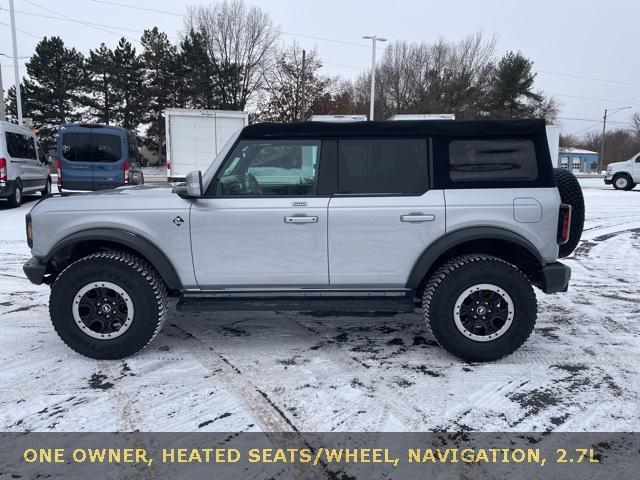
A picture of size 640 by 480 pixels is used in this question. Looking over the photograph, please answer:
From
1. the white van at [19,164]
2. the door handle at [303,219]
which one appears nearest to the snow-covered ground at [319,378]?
the door handle at [303,219]

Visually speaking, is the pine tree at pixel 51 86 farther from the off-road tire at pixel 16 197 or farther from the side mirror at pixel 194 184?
the side mirror at pixel 194 184

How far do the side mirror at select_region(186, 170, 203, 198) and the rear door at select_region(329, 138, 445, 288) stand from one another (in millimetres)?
1002

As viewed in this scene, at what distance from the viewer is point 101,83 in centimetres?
4575

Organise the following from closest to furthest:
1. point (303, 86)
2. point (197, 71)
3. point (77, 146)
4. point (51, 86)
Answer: point (77, 146), point (303, 86), point (197, 71), point (51, 86)

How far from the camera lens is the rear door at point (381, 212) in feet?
11.7

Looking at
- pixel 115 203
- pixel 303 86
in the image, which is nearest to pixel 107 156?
pixel 115 203

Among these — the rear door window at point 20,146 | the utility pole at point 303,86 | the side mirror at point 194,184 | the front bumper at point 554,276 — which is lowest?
the front bumper at point 554,276

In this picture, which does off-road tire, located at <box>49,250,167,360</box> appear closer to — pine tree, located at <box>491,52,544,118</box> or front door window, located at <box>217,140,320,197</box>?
front door window, located at <box>217,140,320,197</box>

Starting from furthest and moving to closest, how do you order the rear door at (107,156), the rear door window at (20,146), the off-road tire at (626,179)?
the off-road tire at (626,179), the rear door at (107,156), the rear door window at (20,146)

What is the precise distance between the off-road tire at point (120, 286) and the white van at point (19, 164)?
10.5 m

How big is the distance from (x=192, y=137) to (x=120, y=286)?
13.4m

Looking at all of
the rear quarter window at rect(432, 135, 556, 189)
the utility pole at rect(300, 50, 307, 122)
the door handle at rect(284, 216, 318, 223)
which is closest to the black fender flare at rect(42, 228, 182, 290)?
the door handle at rect(284, 216, 318, 223)

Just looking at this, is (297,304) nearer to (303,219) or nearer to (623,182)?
(303,219)

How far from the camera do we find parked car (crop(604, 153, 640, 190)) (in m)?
21.1
